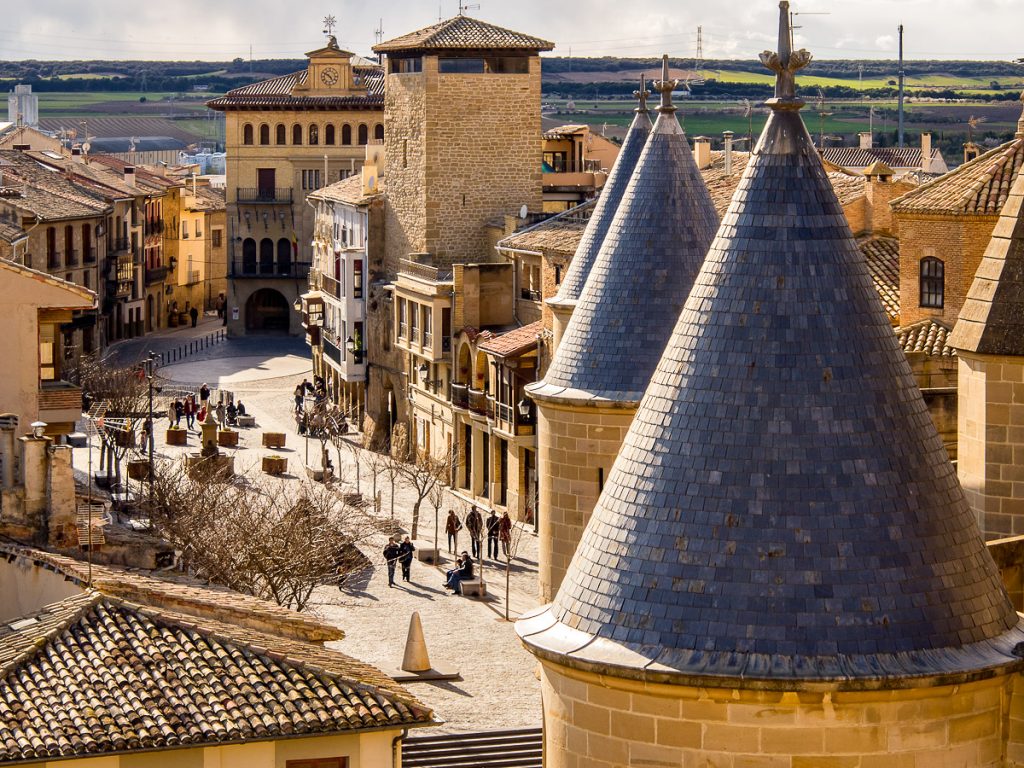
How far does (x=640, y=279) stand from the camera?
22281 mm

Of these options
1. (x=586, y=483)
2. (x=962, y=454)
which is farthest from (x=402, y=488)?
(x=962, y=454)

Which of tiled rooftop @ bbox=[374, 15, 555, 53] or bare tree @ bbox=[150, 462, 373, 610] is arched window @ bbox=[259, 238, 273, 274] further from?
→ bare tree @ bbox=[150, 462, 373, 610]

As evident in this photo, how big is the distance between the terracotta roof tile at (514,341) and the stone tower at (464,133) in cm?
920

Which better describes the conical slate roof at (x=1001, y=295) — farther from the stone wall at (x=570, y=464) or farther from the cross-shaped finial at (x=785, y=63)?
the stone wall at (x=570, y=464)

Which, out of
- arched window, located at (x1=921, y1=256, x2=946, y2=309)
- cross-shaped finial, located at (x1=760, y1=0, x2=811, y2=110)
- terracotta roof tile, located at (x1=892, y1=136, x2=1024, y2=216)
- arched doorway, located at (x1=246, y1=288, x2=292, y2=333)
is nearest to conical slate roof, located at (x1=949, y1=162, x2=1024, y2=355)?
cross-shaped finial, located at (x1=760, y1=0, x2=811, y2=110)

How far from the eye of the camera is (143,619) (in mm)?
27688

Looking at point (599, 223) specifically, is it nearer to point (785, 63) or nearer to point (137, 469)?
point (785, 63)

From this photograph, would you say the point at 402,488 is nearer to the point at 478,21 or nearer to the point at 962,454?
the point at 478,21

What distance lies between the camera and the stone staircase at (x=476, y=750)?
116ft

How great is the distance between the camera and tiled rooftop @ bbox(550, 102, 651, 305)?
25781mm

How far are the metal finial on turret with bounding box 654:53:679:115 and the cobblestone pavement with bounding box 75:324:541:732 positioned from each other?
15.3 meters

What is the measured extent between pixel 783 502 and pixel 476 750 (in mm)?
23930

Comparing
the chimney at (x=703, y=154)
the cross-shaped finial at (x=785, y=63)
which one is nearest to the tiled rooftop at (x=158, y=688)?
the cross-shaped finial at (x=785, y=63)

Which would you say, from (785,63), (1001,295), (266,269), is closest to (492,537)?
(1001,295)
